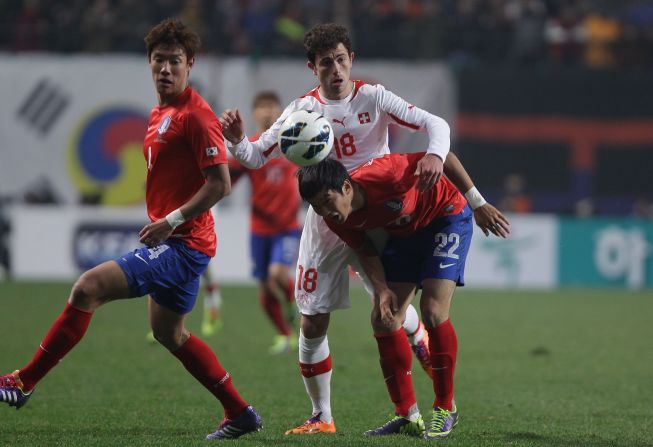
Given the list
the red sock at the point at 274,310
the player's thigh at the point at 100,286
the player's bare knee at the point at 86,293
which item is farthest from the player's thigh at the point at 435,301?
the red sock at the point at 274,310

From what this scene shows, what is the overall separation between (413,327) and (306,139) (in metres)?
1.84

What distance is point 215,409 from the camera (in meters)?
7.54

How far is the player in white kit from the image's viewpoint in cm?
668

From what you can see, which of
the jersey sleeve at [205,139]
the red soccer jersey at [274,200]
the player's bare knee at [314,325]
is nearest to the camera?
the jersey sleeve at [205,139]

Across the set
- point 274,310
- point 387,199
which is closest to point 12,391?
point 387,199

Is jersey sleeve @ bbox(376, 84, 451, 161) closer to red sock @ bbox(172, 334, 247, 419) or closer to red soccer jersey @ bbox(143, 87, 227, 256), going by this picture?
red soccer jersey @ bbox(143, 87, 227, 256)

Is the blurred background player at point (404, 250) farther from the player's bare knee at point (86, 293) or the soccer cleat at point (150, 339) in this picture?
the soccer cleat at point (150, 339)

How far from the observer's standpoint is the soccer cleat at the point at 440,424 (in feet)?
20.9

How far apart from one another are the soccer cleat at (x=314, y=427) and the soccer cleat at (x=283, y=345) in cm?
420

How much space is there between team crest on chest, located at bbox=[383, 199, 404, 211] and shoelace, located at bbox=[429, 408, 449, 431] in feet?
3.96

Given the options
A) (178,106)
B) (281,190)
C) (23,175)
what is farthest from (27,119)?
(178,106)

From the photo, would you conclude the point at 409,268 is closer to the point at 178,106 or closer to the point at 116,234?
Result: the point at 178,106

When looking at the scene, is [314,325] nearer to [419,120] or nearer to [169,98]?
[419,120]

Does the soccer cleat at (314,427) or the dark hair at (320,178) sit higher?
the dark hair at (320,178)
